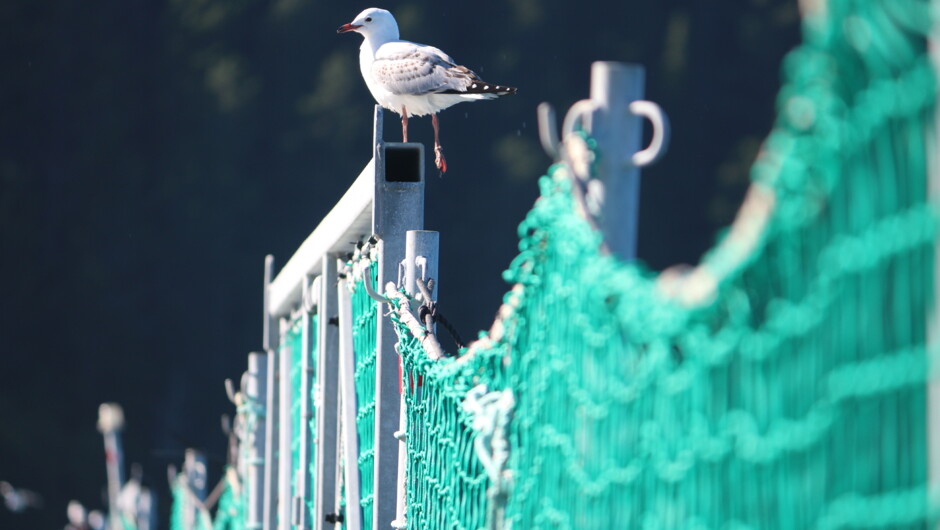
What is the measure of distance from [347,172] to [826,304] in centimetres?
1984

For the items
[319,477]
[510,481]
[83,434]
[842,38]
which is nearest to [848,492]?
[842,38]

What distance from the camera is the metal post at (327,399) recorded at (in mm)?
3691

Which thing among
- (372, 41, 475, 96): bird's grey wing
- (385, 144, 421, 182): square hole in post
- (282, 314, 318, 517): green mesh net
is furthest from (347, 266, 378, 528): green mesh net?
(372, 41, 475, 96): bird's grey wing

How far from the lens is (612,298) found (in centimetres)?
151

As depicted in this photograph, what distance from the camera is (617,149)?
158cm

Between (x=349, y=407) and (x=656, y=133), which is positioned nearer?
(x=656, y=133)

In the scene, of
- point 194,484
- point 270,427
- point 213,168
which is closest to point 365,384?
point 270,427

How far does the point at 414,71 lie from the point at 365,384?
1.57 metres

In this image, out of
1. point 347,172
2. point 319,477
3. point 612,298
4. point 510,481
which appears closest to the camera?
point 612,298

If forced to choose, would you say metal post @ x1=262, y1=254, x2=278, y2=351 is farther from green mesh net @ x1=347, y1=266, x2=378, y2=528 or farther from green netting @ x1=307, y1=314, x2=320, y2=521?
green mesh net @ x1=347, y1=266, x2=378, y2=528

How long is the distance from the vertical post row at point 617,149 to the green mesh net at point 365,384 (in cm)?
148

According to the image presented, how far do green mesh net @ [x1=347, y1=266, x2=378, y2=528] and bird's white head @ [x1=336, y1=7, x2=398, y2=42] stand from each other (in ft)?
6.32

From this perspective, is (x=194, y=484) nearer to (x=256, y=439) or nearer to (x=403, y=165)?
(x=256, y=439)

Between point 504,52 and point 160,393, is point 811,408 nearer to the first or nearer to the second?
point 160,393
